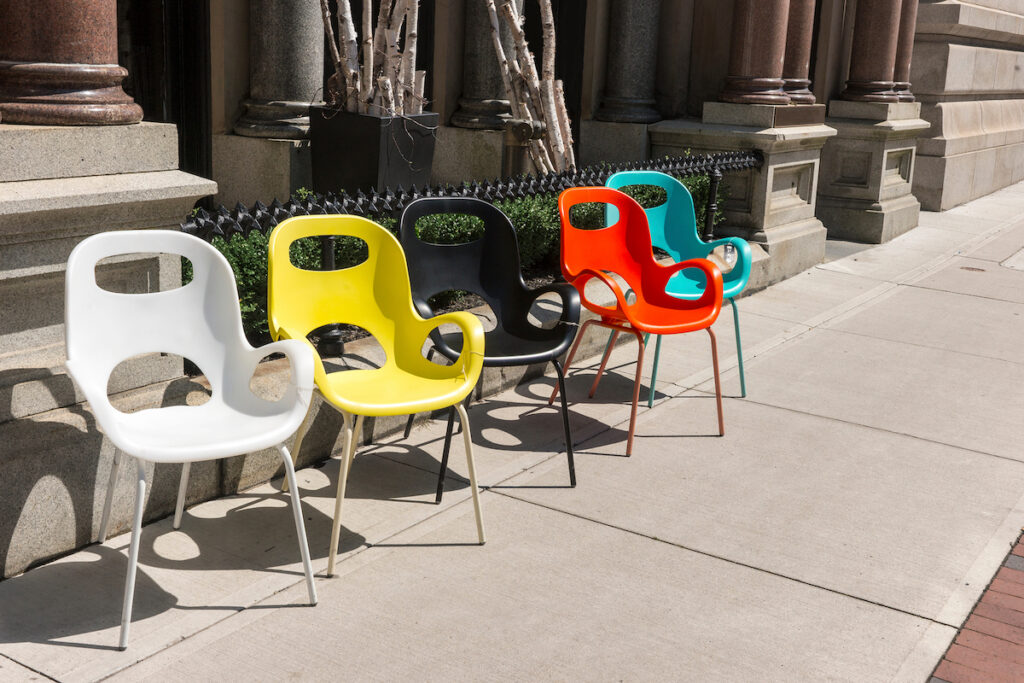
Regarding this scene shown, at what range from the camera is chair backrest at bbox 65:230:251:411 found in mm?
3580

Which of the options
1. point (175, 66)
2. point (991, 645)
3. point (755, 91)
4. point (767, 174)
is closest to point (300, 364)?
point (991, 645)

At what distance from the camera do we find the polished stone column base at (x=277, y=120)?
8617 mm

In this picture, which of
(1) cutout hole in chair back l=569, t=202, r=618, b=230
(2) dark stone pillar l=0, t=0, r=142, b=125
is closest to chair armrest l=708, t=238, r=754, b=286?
(1) cutout hole in chair back l=569, t=202, r=618, b=230

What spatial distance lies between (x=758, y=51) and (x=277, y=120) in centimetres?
414

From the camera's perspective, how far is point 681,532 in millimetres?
4438

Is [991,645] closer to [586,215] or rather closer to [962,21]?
[586,215]

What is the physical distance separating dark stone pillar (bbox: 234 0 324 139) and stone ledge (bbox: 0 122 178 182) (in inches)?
172

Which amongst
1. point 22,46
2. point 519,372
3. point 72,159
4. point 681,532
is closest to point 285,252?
point 72,159

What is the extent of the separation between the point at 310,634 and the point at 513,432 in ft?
7.04

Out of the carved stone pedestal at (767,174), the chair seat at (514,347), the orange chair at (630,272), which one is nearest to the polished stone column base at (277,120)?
the carved stone pedestal at (767,174)

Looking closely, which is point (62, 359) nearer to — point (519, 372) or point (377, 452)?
point (377, 452)

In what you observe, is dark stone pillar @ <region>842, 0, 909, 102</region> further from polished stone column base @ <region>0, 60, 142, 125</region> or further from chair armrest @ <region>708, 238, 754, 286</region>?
polished stone column base @ <region>0, 60, 142, 125</region>

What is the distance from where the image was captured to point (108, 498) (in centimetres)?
388

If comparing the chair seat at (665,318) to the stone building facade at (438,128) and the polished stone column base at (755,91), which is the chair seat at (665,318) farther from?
the polished stone column base at (755,91)
